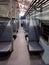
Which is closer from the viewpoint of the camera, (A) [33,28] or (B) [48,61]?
(B) [48,61]

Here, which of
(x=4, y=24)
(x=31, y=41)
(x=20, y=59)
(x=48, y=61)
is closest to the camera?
(x=48, y=61)

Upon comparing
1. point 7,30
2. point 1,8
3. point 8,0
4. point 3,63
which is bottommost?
point 3,63

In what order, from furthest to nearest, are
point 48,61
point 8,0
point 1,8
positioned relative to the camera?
point 8,0 < point 1,8 < point 48,61

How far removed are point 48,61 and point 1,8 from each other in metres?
2.46

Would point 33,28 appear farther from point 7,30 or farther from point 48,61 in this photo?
point 48,61

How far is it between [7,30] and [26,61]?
83.2 inches

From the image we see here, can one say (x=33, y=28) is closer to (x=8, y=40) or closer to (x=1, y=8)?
(x=8, y=40)

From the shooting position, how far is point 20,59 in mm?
4250

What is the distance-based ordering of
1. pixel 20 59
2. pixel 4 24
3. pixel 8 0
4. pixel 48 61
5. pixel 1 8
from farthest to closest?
1. pixel 4 24
2. pixel 8 0
3. pixel 1 8
4. pixel 20 59
5. pixel 48 61

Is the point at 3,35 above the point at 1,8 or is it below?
below

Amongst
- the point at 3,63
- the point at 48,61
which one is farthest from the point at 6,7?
the point at 48,61

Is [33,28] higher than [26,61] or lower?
higher

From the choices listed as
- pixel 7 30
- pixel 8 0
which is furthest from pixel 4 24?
pixel 8 0

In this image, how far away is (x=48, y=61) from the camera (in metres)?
3.54
